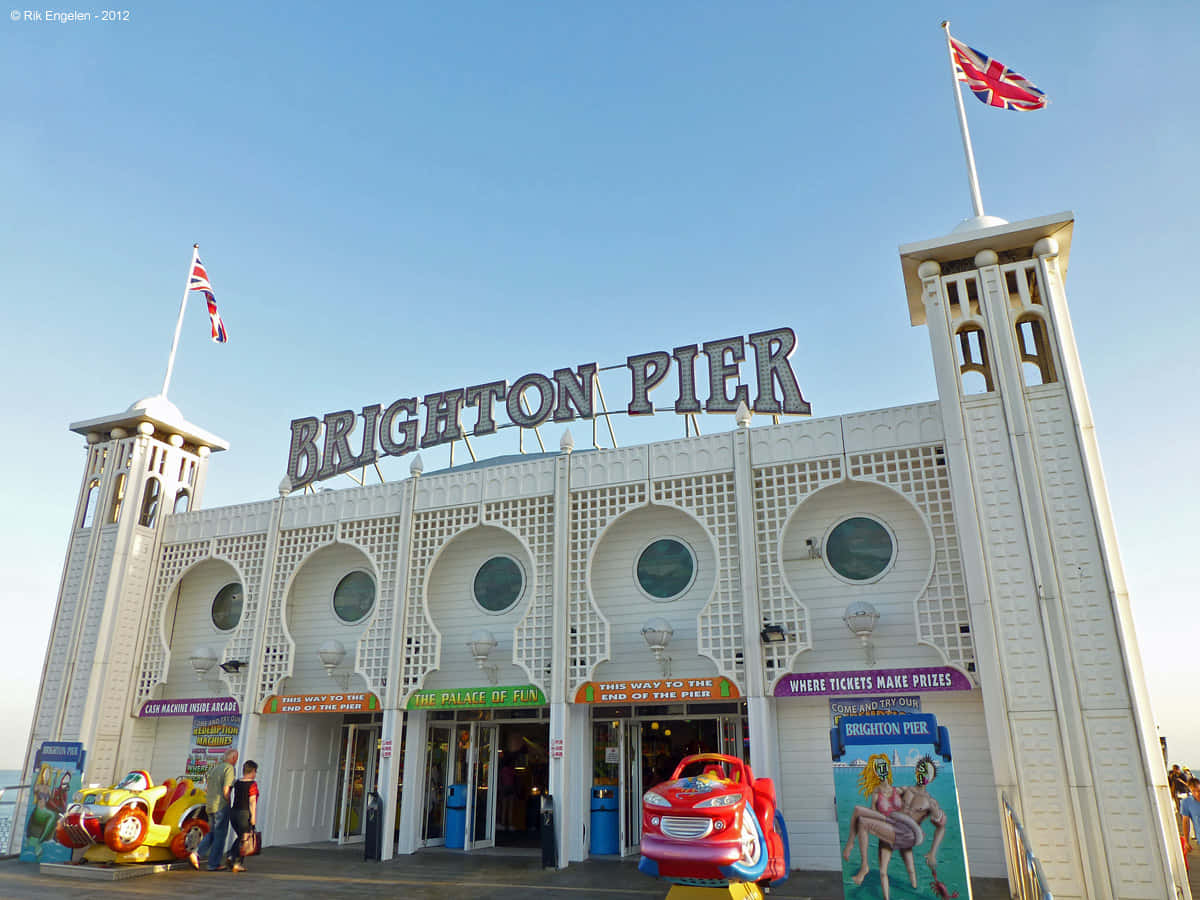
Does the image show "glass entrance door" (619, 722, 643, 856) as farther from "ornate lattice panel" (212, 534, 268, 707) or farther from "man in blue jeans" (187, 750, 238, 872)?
"ornate lattice panel" (212, 534, 268, 707)

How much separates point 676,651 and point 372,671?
241 inches

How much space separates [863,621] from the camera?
12.6m

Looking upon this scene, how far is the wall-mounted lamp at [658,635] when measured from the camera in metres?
13.9

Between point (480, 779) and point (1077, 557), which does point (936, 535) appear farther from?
point (480, 779)

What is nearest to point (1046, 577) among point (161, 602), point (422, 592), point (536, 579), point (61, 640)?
point (536, 579)

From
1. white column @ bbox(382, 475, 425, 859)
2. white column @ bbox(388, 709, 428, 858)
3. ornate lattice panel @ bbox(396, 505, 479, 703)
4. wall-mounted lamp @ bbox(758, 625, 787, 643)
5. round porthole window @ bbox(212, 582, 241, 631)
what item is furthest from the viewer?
round porthole window @ bbox(212, 582, 241, 631)

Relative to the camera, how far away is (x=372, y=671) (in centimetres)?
1588

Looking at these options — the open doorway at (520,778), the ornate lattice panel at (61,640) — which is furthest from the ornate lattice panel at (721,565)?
the ornate lattice panel at (61,640)

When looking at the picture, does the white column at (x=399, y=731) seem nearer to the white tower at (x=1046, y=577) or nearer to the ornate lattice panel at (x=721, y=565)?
the ornate lattice panel at (x=721, y=565)

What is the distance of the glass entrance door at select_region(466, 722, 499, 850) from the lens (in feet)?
52.2

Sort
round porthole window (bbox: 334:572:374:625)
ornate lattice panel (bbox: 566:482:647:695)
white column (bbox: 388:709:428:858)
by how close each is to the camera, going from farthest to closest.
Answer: round porthole window (bbox: 334:572:374:625), white column (bbox: 388:709:428:858), ornate lattice panel (bbox: 566:482:647:695)

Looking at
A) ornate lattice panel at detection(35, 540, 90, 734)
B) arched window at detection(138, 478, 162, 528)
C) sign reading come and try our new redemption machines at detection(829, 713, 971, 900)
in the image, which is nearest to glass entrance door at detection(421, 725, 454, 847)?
ornate lattice panel at detection(35, 540, 90, 734)

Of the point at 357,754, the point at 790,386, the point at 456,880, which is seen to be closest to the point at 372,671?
the point at 357,754

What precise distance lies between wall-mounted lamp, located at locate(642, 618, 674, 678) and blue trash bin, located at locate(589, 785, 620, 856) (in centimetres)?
255
